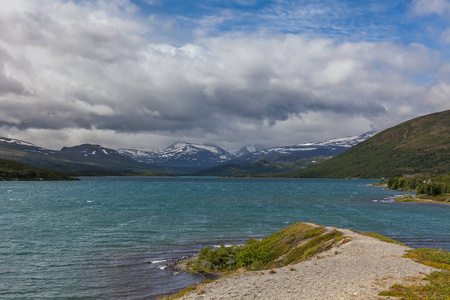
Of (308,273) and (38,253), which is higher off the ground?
(308,273)

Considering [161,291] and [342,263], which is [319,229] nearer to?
[342,263]

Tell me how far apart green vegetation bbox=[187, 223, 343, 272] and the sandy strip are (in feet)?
20.9

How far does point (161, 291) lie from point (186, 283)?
140 inches

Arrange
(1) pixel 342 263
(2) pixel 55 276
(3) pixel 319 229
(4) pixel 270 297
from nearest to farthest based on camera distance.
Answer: (4) pixel 270 297
(1) pixel 342 263
(2) pixel 55 276
(3) pixel 319 229

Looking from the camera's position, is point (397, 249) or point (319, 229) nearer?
point (397, 249)

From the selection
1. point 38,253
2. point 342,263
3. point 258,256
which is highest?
point 342,263

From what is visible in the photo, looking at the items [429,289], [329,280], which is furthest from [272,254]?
[429,289]

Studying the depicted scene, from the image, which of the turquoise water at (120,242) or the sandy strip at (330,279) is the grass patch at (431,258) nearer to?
the sandy strip at (330,279)

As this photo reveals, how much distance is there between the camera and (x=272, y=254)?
46.8m

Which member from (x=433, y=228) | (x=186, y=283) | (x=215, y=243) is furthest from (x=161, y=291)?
(x=433, y=228)

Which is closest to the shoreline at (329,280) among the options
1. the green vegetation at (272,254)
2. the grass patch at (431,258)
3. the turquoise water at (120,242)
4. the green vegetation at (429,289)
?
the green vegetation at (429,289)

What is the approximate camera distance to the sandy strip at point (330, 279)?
22741mm

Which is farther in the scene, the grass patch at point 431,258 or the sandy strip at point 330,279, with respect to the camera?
the grass patch at point 431,258

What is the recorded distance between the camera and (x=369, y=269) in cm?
2884
